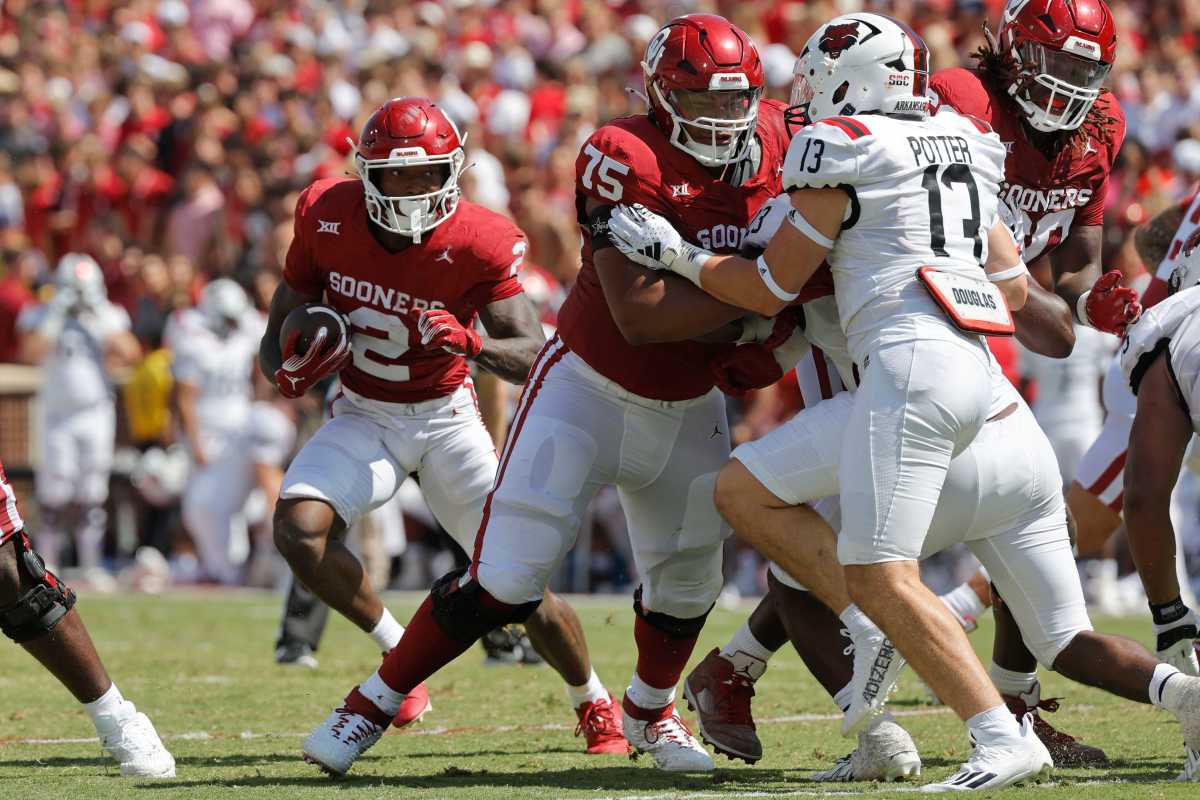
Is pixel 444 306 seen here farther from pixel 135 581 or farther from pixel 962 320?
pixel 135 581

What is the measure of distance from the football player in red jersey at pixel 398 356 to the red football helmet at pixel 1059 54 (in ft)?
5.49

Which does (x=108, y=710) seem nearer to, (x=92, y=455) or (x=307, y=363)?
(x=307, y=363)

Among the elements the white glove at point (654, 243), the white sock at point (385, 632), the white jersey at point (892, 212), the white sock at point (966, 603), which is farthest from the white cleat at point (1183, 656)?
the white sock at point (385, 632)

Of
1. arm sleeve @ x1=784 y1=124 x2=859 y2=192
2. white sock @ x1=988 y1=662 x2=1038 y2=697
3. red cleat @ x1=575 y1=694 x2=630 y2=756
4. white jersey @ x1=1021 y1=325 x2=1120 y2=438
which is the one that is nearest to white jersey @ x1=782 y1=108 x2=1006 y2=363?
arm sleeve @ x1=784 y1=124 x2=859 y2=192

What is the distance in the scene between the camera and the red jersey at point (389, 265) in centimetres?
608

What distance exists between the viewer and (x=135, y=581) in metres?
12.6

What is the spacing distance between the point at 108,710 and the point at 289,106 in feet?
33.3

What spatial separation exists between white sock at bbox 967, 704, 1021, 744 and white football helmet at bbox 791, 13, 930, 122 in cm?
145

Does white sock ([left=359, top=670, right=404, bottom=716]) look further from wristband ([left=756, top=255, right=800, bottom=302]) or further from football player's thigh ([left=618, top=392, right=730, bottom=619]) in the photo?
wristband ([left=756, top=255, right=800, bottom=302])

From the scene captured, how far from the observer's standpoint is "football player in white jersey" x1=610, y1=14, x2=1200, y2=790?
4.38 metres

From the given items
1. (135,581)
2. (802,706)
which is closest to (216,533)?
(135,581)

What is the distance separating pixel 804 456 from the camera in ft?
15.0

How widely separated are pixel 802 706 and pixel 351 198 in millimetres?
2401

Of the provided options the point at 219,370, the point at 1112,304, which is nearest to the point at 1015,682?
the point at 1112,304
